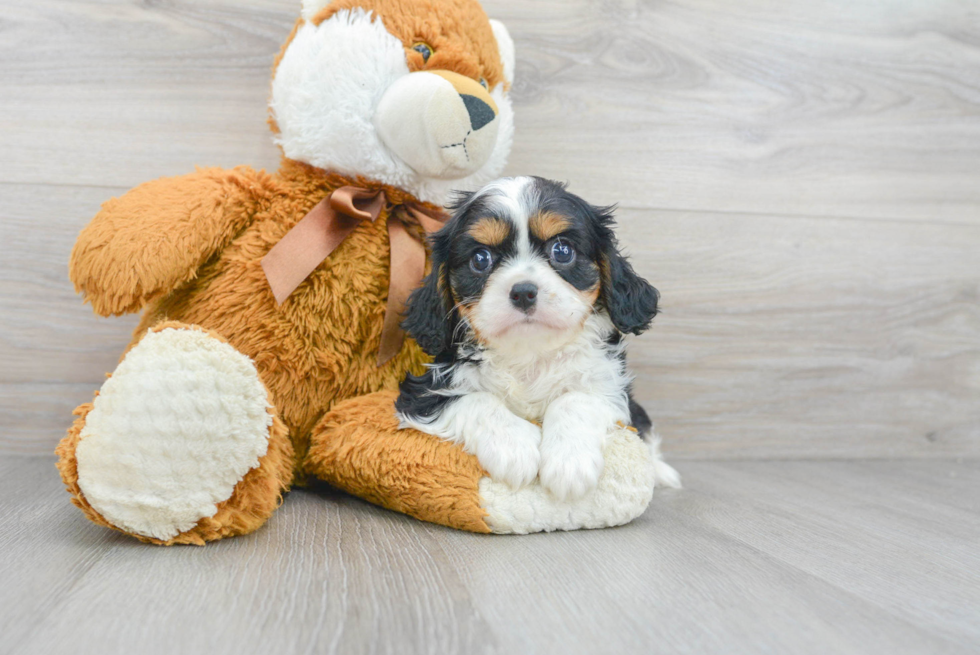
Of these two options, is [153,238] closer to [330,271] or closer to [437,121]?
[330,271]

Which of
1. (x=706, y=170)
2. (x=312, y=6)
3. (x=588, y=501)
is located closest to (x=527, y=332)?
(x=588, y=501)

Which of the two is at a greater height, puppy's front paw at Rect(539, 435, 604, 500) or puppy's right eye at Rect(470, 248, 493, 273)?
puppy's right eye at Rect(470, 248, 493, 273)

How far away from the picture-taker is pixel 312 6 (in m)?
1.44

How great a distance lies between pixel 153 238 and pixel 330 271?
32 centimetres

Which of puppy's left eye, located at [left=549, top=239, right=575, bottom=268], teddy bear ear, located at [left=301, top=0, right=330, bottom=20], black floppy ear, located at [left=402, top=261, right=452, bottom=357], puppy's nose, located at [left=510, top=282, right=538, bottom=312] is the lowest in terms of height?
black floppy ear, located at [left=402, top=261, right=452, bottom=357]

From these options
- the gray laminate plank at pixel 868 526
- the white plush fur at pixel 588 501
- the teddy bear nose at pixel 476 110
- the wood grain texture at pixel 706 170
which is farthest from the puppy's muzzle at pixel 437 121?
the gray laminate plank at pixel 868 526

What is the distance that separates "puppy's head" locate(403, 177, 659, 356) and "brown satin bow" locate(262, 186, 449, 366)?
84 mm

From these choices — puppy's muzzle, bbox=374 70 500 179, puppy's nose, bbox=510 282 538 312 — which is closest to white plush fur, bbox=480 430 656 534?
puppy's nose, bbox=510 282 538 312

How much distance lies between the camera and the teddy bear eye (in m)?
1.41

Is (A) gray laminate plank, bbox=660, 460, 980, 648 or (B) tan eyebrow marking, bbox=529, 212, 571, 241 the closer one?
(A) gray laminate plank, bbox=660, 460, 980, 648

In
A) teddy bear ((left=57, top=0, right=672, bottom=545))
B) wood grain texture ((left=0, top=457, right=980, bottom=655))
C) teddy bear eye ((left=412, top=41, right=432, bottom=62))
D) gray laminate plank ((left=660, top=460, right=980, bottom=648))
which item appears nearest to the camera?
wood grain texture ((left=0, top=457, right=980, bottom=655))

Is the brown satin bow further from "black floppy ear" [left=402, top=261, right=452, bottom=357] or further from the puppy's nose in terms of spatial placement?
the puppy's nose

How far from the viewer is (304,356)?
4.62 feet

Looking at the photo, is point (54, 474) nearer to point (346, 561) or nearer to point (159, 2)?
point (346, 561)
